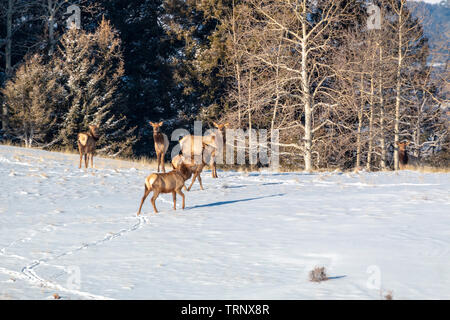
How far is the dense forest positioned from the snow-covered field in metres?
12.7

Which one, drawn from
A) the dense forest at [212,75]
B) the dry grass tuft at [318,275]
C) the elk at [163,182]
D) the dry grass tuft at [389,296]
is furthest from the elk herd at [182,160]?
the dense forest at [212,75]

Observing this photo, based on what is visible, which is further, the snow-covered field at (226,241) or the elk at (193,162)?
the elk at (193,162)

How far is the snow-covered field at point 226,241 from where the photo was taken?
705 cm

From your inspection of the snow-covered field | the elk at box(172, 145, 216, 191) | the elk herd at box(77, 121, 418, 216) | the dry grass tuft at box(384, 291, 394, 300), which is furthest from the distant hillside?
the dry grass tuft at box(384, 291, 394, 300)

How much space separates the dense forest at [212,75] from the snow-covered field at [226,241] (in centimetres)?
1274

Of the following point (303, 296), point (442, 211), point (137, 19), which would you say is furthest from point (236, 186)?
point (137, 19)

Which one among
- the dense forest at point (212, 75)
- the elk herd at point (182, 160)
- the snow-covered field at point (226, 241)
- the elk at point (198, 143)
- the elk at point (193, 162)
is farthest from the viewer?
the dense forest at point (212, 75)

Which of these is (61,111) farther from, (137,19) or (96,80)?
(137,19)

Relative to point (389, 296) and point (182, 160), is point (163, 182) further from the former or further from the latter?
point (389, 296)

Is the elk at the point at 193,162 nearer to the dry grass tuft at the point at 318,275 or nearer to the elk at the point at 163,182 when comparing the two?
the elk at the point at 163,182

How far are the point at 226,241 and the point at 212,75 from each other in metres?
32.8

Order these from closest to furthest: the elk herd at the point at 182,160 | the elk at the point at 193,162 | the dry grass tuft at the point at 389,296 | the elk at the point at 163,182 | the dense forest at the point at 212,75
Answer: the dry grass tuft at the point at 389,296, the elk at the point at 163,182, the elk herd at the point at 182,160, the elk at the point at 193,162, the dense forest at the point at 212,75

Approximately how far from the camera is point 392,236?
9.59 m

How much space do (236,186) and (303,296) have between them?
32.0 ft
